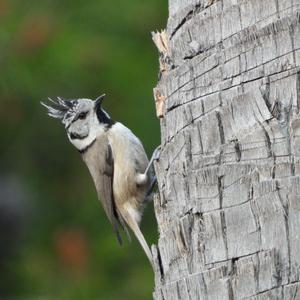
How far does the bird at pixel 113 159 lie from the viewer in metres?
8.02

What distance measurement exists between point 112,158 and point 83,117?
1.03 ft

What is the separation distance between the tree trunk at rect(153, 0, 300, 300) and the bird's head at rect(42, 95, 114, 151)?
241cm

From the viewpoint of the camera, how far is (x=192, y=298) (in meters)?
5.23

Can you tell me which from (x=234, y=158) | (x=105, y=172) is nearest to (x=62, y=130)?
(x=105, y=172)

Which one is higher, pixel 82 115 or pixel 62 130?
pixel 62 130

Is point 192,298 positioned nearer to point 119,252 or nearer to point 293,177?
point 293,177

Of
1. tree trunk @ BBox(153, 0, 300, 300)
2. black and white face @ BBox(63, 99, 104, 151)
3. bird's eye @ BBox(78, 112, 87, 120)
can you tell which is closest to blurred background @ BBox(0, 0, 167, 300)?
black and white face @ BBox(63, 99, 104, 151)

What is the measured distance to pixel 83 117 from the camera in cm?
810

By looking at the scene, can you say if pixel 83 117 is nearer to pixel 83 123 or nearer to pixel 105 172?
pixel 83 123

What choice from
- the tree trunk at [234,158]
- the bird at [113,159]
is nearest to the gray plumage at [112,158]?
the bird at [113,159]

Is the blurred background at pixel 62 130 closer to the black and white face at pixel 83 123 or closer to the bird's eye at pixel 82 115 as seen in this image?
the black and white face at pixel 83 123

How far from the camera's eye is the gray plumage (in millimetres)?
8016

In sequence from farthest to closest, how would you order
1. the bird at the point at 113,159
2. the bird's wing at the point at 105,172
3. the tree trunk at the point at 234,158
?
1. the bird's wing at the point at 105,172
2. the bird at the point at 113,159
3. the tree trunk at the point at 234,158

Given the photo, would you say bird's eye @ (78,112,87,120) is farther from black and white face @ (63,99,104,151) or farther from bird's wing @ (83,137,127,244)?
bird's wing @ (83,137,127,244)
